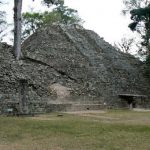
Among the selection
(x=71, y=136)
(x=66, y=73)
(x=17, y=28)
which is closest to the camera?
(x=71, y=136)

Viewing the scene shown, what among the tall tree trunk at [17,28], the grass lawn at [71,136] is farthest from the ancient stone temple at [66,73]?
the grass lawn at [71,136]

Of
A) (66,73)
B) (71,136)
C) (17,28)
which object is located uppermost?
(17,28)

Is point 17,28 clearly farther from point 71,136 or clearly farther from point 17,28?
point 71,136

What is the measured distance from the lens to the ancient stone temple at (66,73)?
68.9 ft

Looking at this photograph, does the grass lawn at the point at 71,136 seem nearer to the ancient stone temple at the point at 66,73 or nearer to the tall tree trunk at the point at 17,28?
the ancient stone temple at the point at 66,73

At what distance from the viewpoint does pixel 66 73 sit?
26.4 metres

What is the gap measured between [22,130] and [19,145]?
2494 mm

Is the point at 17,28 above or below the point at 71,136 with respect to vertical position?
above

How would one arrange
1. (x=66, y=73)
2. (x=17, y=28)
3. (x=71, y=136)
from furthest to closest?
(x=66, y=73), (x=17, y=28), (x=71, y=136)

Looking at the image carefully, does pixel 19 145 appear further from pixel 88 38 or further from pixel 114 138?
pixel 88 38

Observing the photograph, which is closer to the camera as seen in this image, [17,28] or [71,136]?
[71,136]

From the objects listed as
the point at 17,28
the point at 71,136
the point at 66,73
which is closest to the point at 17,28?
the point at 17,28

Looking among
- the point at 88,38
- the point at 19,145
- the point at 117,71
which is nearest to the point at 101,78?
the point at 117,71

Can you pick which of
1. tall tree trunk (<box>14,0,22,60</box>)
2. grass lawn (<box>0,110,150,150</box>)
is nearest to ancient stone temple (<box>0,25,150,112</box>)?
tall tree trunk (<box>14,0,22,60</box>)
